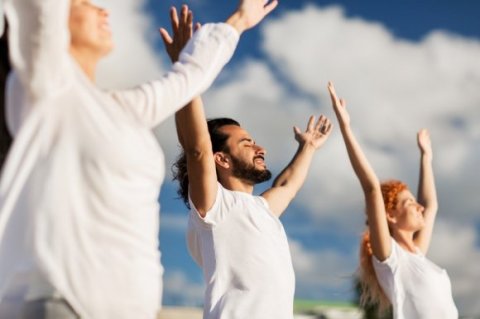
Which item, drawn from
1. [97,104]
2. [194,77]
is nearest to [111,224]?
[97,104]

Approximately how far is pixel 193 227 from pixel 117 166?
88.9 inches

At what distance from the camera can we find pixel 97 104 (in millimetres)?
2635

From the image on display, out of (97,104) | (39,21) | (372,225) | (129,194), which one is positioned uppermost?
(39,21)

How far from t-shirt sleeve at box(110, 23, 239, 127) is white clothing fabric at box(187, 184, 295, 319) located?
1.72m

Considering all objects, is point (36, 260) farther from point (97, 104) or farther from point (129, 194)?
point (97, 104)

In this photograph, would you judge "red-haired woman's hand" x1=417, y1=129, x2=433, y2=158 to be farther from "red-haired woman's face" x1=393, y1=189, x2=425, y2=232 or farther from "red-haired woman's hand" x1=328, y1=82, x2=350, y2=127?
"red-haired woman's hand" x1=328, y1=82, x2=350, y2=127

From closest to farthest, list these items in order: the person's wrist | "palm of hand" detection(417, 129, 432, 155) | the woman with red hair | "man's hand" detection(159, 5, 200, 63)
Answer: the person's wrist → "man's hand" detection(159, 5, 200, 63) → the woman with red hair → "palm of hand" detection(417, 129, 432, 155)

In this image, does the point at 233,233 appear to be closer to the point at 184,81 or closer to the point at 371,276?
the point at 184,81

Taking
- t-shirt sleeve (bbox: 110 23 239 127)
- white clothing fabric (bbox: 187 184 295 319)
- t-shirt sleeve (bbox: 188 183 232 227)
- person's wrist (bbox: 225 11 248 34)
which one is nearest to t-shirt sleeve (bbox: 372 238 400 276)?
white clothing fabric (bbox: 187 184 295 319)

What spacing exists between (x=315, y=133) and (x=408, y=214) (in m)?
1.58

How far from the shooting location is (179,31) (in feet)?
12.1

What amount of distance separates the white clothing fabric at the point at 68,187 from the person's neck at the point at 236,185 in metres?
2.32

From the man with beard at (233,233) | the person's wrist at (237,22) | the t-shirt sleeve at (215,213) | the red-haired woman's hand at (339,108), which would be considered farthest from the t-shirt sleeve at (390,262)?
the person's wrist at (237,22)

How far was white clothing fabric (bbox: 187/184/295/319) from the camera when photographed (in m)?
4.27
